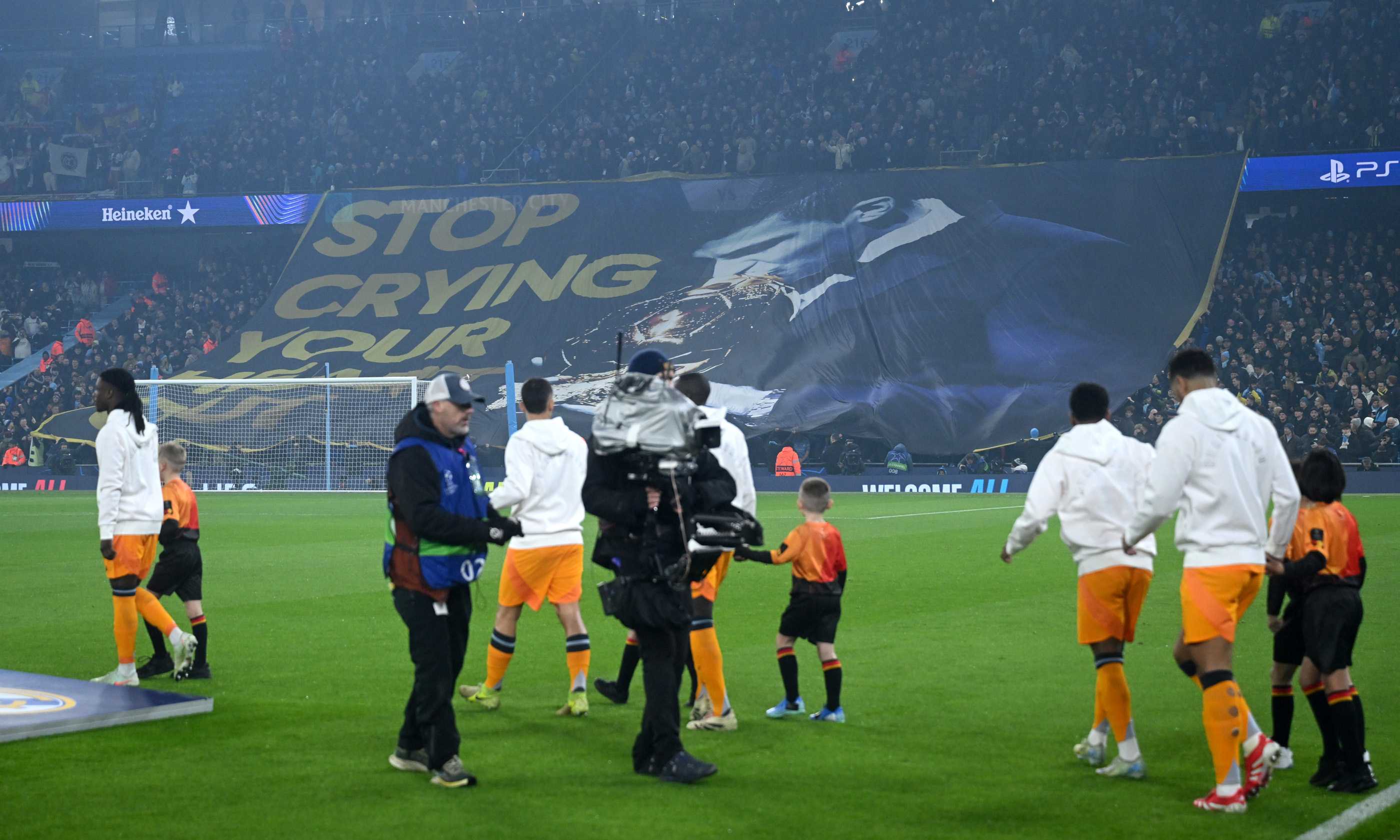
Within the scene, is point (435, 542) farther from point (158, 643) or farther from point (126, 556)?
point (158, 643)

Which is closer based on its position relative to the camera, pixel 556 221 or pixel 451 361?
pixel 451 361

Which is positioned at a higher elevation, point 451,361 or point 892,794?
point 451,361

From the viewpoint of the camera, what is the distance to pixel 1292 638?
6.89m

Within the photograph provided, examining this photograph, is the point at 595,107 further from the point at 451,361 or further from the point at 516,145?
the point at 451,361

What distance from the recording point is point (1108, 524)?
278 inches

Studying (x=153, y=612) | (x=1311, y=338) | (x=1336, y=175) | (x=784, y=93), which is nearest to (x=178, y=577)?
(x=153, y=612)

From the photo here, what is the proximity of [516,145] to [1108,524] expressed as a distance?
138 feet

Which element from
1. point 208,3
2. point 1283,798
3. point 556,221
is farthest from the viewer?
point 208,3

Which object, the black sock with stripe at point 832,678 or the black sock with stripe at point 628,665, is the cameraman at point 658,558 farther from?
the black sock with stripe at point 628,665

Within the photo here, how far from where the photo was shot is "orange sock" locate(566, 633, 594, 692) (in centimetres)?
873

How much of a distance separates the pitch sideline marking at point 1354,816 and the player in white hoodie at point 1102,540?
1036 millimetres

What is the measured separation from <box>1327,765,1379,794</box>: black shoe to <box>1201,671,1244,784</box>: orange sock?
0.76m

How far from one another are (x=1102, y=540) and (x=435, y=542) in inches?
132

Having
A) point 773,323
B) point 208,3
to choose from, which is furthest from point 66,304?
point 773,323
